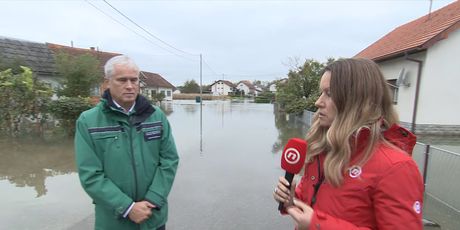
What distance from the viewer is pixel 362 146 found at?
136 centimetres

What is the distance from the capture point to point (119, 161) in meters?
2.23

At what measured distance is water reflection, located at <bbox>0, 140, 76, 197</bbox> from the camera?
587 centimetres

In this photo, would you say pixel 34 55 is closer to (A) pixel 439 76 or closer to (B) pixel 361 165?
(A) pixel 439 76

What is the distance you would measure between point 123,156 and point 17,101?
1015 cm

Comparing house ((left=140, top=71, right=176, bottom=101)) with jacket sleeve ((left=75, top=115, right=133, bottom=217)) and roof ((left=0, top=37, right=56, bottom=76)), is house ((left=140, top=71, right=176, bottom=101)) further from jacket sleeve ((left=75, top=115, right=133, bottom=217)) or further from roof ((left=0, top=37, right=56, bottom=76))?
jacket sleeve ((left=75, top=115, right=133, bottom=217))

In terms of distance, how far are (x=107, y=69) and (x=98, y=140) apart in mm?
571

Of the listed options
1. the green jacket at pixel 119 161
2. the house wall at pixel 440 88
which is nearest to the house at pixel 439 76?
the house wall at pixel 440 88

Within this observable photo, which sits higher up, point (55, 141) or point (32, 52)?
point (32, 52)

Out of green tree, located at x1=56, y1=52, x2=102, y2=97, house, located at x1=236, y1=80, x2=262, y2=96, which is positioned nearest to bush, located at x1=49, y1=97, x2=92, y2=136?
green tree, located at x1=56, y1=52, x2=102, y2=97

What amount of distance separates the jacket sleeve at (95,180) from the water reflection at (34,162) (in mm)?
3723

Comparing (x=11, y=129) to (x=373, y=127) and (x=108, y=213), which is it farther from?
(x=373, y=127)

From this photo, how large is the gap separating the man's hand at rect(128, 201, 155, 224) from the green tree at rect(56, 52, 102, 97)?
13.6m

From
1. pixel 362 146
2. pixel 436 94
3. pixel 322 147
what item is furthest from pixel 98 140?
pixel 436 94

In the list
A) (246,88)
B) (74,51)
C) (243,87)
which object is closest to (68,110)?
(74,51)
